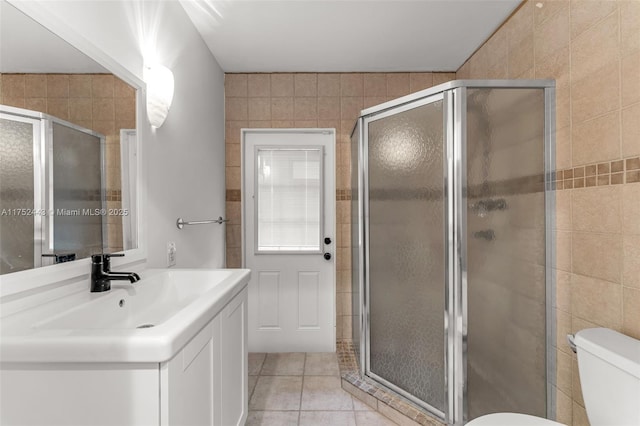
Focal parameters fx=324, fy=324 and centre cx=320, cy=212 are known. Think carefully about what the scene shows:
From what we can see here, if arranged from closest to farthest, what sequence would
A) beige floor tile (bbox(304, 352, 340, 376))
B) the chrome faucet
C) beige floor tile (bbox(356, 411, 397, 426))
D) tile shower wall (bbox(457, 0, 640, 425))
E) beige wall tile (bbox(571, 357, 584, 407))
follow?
the chrome faucet
tile shower wall (bbox(457, 0, 640, 425))
beige wall tile (bbox(571, 357, 584, 407))
beige floor tile (bbox(356, 411, 397, 426))
beige floor tile (bbox(304, 352, 340, 376))

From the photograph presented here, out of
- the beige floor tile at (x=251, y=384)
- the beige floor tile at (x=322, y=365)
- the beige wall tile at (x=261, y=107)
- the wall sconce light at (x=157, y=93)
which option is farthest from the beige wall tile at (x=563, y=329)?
the beige wall tile at (x=261, y=107)

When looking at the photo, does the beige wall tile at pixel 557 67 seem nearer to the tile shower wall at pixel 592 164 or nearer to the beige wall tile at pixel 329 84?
the tile shower wall at pixel 592 164

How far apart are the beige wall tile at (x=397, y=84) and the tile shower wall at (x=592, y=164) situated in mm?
1127

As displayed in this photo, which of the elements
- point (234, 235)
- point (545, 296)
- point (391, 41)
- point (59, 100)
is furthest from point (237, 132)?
point (545, 296)

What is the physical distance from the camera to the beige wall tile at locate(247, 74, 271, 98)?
2842 millimetres

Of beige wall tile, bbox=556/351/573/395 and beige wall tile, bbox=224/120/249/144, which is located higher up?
beige wall tile, bbox=224/120/249/144

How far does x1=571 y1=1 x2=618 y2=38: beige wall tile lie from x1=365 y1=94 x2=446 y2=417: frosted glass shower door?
0.65 m

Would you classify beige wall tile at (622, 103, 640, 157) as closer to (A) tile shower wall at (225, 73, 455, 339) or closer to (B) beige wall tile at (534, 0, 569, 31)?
(B) beige wall tile at (534, 0, 569, 31)

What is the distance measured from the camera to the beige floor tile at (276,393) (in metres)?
2.05

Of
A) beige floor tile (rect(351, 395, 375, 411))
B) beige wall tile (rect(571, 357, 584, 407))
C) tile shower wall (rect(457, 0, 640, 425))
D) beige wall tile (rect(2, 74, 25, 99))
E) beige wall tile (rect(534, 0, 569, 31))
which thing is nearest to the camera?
beige wall tile (rect(2, 74, 25, 99))

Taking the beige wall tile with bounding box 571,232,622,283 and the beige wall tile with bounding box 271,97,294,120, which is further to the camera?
the beige wall tile with bounding box 271,97,294,120

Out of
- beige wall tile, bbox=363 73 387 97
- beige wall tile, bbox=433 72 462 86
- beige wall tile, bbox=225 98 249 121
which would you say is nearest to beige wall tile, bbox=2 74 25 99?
beige wall tile, bbox=225 98 249 121

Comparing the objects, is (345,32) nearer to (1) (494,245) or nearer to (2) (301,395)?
(1) (494,245)

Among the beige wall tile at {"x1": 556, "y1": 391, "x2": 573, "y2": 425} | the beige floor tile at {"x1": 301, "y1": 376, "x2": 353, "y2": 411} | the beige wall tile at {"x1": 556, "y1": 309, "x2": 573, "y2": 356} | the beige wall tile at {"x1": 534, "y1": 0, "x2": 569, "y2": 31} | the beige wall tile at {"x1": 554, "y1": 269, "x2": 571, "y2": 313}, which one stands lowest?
the beige floor tile at {"x1": 301, "y1": 376, "x2": 353, "y2": 411}
